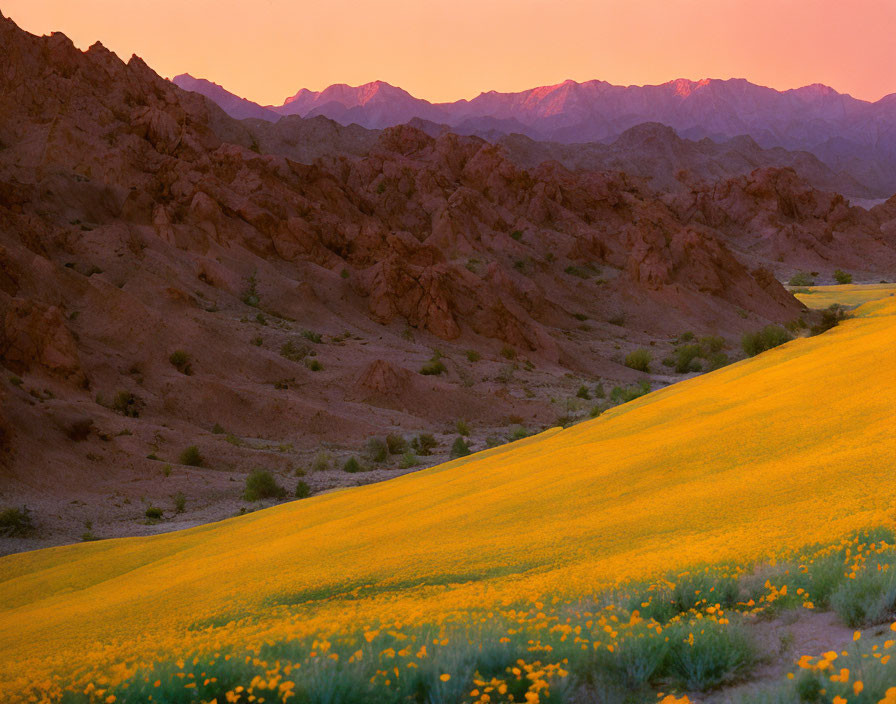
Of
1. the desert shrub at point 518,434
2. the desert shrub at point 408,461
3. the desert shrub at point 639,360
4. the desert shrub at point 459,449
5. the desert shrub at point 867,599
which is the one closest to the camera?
the desert shrub at point 867,599

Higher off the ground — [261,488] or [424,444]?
[424,444]

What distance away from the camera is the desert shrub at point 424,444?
85.6 ft

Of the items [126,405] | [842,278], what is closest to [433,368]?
[126,405]

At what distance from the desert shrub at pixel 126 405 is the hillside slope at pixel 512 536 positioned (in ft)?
46.0

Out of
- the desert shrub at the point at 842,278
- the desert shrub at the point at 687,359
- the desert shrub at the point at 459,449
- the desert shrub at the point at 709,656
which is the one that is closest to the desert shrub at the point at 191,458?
the desert shrub at the point at 459,449

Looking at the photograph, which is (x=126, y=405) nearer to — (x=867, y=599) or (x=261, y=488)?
(x=261, y=488)

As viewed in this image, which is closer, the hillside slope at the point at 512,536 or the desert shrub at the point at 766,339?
the hillside slope at the point at 512,536

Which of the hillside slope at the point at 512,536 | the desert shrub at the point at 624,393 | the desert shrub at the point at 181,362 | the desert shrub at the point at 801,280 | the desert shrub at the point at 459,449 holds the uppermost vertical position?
the desert shrub at the point at 801,280

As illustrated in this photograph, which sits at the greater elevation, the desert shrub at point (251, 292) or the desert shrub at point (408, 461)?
the desert shrub at point (251, 292)

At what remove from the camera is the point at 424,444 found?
1044 inches

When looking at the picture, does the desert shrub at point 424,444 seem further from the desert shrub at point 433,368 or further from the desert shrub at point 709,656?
the desert shrub at point 709,656

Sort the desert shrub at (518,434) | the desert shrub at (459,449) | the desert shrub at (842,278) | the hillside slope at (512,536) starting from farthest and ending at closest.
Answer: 1. the desert shrub at (842,278)
2. the desert shrub at (518,434)
3. the desert shrub at (459,449)
4. the hillside slope at (512,536)

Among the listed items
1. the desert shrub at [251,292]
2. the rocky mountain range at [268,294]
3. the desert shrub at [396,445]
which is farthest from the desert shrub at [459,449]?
the desert shrub at [251,292]

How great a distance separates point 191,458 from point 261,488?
389 cm
